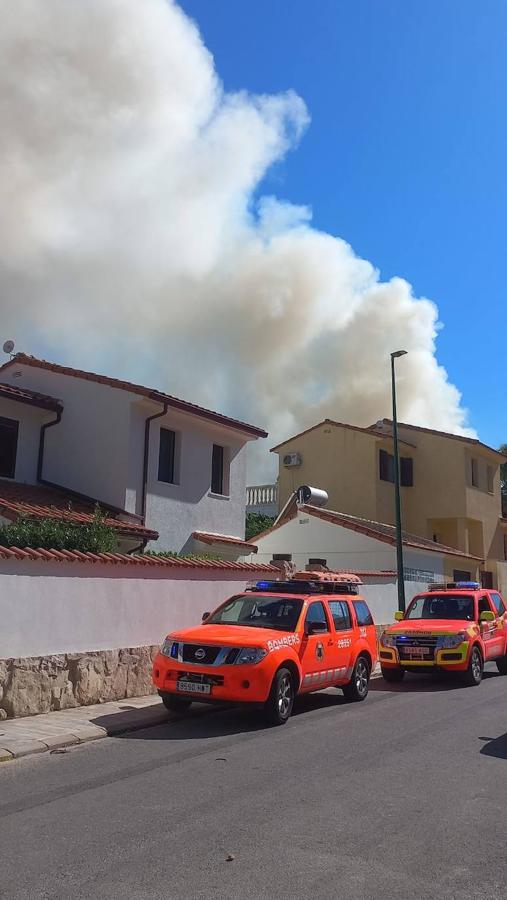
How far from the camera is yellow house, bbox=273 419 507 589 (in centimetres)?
3659

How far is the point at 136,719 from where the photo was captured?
9.84 metres

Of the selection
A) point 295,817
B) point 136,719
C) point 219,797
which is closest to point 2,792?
point 219,797

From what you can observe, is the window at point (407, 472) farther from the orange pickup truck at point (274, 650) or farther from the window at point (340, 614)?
the window at point (340, 614)

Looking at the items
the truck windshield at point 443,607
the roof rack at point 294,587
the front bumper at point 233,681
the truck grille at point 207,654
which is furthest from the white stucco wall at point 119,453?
the front bumper at point 233,681

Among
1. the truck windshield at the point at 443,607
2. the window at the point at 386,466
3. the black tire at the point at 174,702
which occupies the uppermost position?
the window at the point at 386,466

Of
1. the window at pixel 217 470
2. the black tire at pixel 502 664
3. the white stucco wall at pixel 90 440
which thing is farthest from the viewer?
the window at pixel 217 470

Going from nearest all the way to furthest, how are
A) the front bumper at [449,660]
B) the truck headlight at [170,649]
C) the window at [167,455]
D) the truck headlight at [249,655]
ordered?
1. the truck headlight at [249,655]
2. the truck headlight at [170,649]
3. the front bumper at [449,660]
4. the window at [167,455]

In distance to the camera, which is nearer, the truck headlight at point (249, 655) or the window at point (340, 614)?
the truck headlight at point (249, 655)

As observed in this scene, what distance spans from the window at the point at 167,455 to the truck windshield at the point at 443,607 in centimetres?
770

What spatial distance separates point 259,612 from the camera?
10844 millimetres

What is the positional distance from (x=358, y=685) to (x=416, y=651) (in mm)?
2373

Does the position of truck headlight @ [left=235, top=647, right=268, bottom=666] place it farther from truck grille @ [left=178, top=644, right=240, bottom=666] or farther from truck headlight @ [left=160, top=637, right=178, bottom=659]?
truck headlight @ [left=160, top=637, right=178, bottom=659]

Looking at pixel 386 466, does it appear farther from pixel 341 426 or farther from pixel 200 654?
pixel 200 654

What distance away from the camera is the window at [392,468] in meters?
Answer: 36.8
